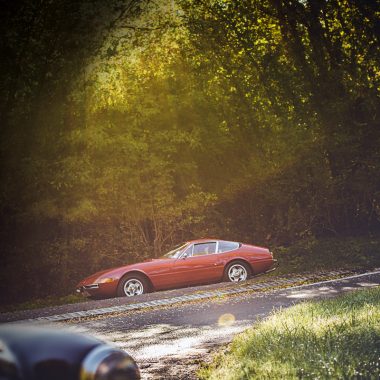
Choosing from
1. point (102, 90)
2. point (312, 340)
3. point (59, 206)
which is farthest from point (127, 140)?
point (312, 340)

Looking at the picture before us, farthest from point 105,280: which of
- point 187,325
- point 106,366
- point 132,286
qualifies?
point 106,366

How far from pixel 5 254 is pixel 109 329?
36.5 feet

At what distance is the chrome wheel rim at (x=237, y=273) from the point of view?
1745 cm

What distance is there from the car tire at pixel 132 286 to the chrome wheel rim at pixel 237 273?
239 cm

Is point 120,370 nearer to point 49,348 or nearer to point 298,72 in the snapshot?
point 49,348

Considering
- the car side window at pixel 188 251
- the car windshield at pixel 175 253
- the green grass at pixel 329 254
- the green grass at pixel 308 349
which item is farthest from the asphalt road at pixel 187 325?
the green grass at pixel 329 254

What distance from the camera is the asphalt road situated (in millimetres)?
7492

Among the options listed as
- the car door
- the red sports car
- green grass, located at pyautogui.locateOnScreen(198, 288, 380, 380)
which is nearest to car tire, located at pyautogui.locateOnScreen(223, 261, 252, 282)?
the red sports car

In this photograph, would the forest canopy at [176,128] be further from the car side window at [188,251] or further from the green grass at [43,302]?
the car side window at [188,251]

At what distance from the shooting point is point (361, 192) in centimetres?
2461

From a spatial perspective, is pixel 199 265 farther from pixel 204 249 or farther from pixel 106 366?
pixel 106 366

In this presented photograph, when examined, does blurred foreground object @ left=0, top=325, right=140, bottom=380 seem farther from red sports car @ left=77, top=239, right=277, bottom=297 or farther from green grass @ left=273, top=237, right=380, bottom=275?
green grass @ left=273, top=237, right=380, bottom=275

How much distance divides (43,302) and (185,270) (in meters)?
4.41

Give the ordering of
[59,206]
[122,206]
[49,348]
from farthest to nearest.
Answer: [122,206]
[59,206]
[49,348]
